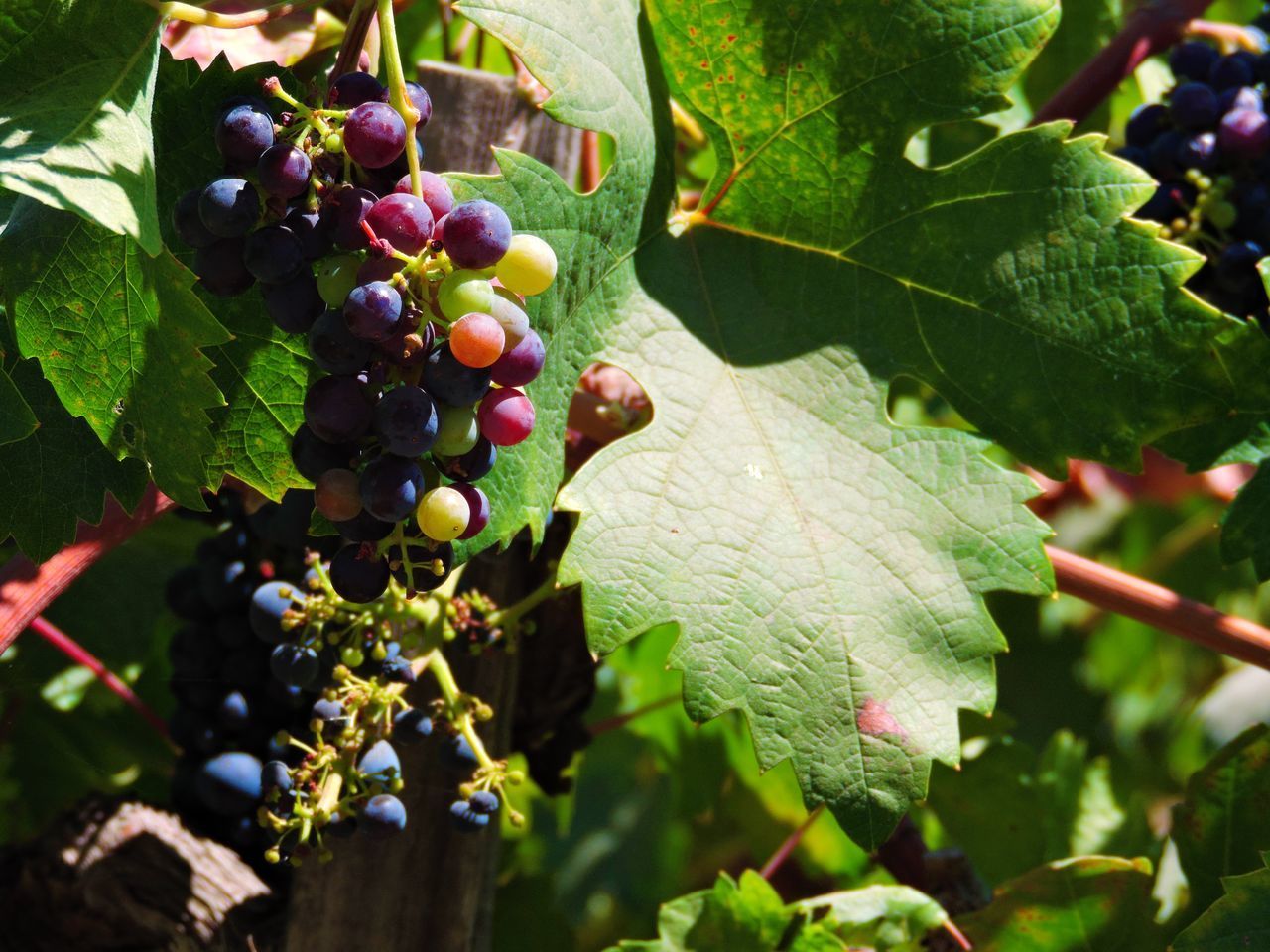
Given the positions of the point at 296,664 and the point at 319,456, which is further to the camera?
the point at 296,664

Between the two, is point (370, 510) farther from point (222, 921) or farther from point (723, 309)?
point (222, 921)

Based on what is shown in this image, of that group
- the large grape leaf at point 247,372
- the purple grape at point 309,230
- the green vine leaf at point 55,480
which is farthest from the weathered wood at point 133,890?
the purple grape at point 309,230

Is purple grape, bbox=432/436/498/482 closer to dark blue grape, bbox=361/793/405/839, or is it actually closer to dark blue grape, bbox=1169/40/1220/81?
dark blue grape, bbox=361/793/405/839

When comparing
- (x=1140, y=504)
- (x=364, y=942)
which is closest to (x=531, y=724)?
(x=364, y=942)

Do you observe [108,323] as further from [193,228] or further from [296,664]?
[296,664]

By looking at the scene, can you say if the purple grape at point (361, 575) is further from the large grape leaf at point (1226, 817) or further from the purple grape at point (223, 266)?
the large grape leaf at point (1226, 817)

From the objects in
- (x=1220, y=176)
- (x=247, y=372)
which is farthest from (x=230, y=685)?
(x=1220, y=176)

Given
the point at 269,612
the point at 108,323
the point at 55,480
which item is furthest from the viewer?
the point at 269,612
